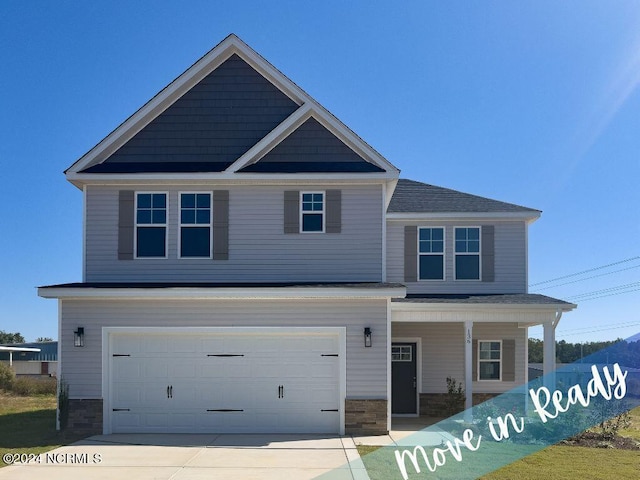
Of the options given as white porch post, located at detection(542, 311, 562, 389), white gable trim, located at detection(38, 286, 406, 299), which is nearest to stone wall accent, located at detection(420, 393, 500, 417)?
white porch post, located at detection(542, 311, 562, 389)

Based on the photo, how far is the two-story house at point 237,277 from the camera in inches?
581

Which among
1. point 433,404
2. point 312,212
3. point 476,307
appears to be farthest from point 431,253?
point 312,212

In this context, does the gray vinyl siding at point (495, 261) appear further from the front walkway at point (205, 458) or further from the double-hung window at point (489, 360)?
the front walkway at point (205, 458)

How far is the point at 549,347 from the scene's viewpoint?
17.4 meters

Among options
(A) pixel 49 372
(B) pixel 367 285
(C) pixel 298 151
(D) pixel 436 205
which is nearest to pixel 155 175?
(C) pixel 298 151

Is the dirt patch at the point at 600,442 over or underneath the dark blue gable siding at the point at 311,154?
underneath

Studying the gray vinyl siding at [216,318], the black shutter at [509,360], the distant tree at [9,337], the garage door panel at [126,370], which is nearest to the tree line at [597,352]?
the black shutter at [509,360]

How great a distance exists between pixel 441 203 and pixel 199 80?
752 cm

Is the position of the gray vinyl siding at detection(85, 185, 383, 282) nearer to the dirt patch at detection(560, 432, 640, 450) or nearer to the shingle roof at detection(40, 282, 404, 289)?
the shingle roof at detection(40, 282, 404, 289)

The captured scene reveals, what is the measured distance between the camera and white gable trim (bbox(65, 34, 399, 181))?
52.4 feet

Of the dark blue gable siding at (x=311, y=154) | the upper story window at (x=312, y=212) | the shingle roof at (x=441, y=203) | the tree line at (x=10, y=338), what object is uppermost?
the dark blue gable siding at (x=311, y=154)

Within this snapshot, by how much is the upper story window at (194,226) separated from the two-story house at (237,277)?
32 millimetres

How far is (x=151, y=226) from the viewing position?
52.3 ft

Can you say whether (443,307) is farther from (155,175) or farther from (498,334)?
(155,175)
